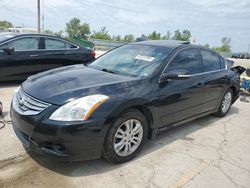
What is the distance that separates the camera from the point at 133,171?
283 centimetres

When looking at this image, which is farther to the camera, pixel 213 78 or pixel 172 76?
pixel 213 78

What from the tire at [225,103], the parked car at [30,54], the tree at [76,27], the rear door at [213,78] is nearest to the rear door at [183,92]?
the rear door at [213,78]

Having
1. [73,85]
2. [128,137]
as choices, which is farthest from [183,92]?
[73,85]

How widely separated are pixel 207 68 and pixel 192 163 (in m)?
1.97

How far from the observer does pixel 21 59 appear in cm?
605

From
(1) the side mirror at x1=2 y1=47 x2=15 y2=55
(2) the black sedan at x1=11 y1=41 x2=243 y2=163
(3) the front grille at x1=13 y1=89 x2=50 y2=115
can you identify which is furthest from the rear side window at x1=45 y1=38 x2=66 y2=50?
(3) the front grille at x1=13 y1=89 x2=50 y2=115

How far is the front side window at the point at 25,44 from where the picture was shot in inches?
236

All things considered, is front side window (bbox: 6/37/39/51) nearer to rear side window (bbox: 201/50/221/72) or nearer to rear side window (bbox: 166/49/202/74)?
rear side window (bbox: 166/49/202/74)

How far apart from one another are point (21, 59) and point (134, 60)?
3.72 metres

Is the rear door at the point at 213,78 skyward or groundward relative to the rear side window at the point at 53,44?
groundward

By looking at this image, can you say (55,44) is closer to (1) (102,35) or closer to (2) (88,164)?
(2) (88,164)

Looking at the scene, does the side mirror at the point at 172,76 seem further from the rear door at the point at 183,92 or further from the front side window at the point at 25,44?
the front side window at the point at 25,44

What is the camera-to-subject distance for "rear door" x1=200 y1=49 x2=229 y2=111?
14.1 feet

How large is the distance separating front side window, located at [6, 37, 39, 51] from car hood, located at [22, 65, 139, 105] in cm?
321
